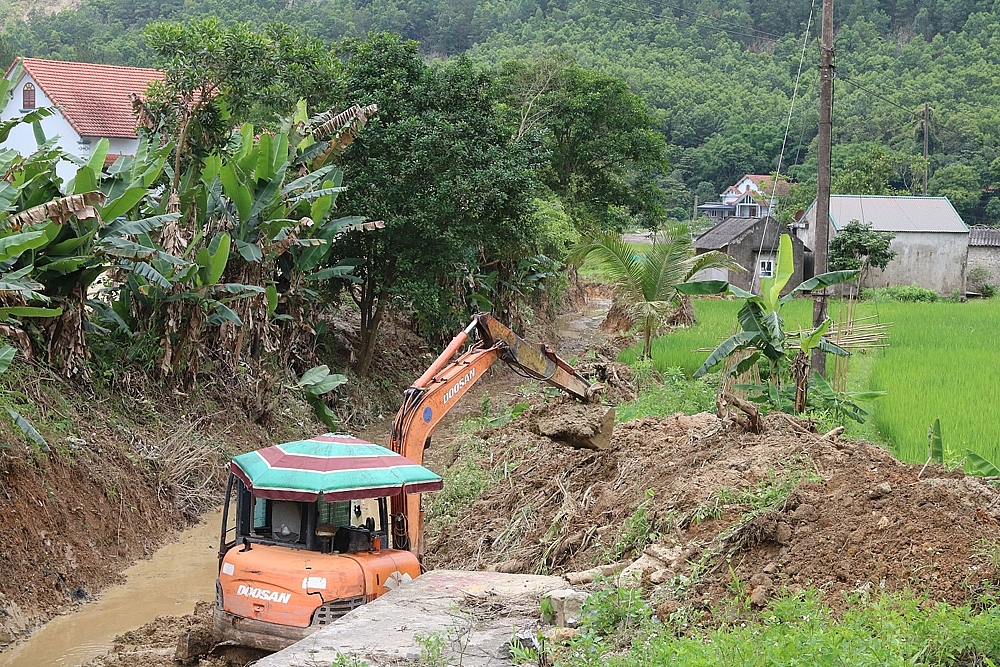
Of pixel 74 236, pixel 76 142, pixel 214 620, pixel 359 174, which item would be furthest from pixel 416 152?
pixel 76 142

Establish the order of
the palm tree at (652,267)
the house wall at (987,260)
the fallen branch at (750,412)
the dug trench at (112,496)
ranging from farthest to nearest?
the house wall at (987,260), the palm tree at (652,267), the fallen branch at (750,412), the dug trench at (112,496)

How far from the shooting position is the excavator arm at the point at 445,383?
28.9ft

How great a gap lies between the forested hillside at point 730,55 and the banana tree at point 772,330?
46.6m

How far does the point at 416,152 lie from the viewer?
62.8 feet

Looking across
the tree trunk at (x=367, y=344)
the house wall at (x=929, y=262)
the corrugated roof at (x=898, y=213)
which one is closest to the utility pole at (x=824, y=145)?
the tree trunk at (x=367, y=344)

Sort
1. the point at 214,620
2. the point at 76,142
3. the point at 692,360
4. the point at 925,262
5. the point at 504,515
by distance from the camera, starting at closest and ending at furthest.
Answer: the point at 214,620
the point at 504,515
the point at 692,360
the point at 76,142
the point at 925,262

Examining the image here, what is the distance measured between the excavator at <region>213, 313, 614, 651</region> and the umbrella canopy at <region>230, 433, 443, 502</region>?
0.04 feet

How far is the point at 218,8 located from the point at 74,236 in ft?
178

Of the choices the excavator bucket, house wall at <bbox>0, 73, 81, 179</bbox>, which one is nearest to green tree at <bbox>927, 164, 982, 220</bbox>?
house wall at <bbox>0, 73, 81, 179</bbox>

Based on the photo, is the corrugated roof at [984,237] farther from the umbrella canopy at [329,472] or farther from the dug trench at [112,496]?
the umbrella canopy at [329,472]

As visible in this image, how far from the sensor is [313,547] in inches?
313

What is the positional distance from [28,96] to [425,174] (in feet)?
100

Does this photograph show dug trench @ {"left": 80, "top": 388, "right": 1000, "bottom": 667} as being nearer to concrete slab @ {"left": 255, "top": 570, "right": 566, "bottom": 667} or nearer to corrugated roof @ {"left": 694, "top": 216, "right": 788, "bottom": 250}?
concrete slab @ {"left": 255, "top": 570, "right": 566, "bottom": 667}

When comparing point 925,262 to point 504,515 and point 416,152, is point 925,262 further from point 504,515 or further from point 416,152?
point 504,515
